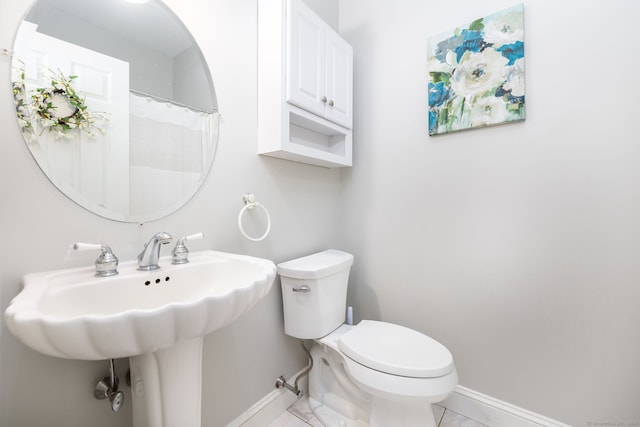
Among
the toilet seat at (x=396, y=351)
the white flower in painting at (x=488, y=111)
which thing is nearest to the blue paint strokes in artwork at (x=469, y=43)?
the white flower in painting at (x=488, y=111)

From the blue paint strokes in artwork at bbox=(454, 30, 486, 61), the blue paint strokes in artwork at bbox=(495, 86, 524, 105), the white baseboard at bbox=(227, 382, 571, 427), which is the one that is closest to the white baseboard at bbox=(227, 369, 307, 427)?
the white baseboard at bbox=(227, 382, 571, 427)

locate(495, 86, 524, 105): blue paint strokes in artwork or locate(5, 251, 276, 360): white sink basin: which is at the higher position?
locate(495, 86, 524, 105): blue paint strokes in artwork

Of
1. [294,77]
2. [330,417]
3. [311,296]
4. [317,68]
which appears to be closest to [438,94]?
[317,68]

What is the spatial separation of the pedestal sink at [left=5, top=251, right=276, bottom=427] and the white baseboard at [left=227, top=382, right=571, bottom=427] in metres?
0.56

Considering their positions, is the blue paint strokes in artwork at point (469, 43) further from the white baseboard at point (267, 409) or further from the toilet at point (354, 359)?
the white baseboard at point (267, 409)

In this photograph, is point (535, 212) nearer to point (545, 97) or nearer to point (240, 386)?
point (545, 97)

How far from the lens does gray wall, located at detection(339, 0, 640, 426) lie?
102 centimetres

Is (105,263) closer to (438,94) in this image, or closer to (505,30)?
(438,94)

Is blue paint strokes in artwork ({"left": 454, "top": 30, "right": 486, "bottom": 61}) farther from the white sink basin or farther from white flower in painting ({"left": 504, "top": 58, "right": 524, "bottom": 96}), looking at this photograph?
the white sink basin

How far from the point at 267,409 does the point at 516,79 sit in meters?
1.89

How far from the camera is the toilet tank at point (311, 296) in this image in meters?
1.21

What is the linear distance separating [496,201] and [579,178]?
0.29 m

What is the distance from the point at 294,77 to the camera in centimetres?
117

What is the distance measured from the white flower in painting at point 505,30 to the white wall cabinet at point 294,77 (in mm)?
711
